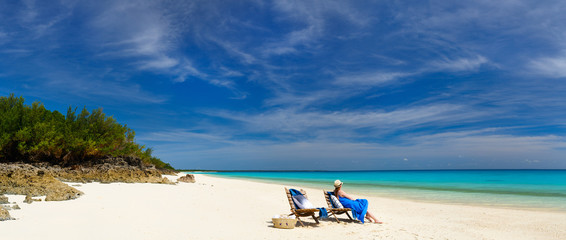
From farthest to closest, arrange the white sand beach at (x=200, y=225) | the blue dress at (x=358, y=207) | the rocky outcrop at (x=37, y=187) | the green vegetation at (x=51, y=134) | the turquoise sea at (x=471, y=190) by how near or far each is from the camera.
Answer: the green vegetation at (x=51, y=134)
the turquoise sea at (x=471, y=190)
the rocky outcrop at (x=37, y=187)
the blue dress at (x=358, y=207)
the white sand beach at (x=200, y=225)

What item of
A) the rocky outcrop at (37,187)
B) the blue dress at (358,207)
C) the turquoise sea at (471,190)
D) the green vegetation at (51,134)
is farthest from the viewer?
the green vegetation at (51,134)

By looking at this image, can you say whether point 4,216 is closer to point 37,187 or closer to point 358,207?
point 37,187

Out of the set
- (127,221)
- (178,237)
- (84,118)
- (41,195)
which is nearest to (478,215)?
(178,237)

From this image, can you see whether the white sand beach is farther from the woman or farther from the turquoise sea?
the turquoise sea

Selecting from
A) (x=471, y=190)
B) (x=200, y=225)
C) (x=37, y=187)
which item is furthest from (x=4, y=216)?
(x=471, y=190)

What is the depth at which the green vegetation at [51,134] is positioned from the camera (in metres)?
20.1

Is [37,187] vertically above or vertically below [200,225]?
above

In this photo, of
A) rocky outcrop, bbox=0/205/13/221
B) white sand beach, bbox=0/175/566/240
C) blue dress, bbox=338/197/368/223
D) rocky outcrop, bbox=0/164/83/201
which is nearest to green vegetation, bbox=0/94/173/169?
rocky outcrop, bbox=0/164/83/201

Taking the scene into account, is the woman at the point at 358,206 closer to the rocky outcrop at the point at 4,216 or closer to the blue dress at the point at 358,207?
the blue dress at the point at 358,207

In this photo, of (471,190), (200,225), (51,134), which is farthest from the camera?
(471,190)

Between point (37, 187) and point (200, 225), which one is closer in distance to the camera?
point (200, 225)

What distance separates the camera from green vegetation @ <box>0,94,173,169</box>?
20094 millimetres

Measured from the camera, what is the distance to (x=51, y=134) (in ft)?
69.6

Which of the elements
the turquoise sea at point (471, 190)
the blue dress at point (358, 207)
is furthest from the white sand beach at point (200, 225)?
the turquoise sea at point (471, 190)
